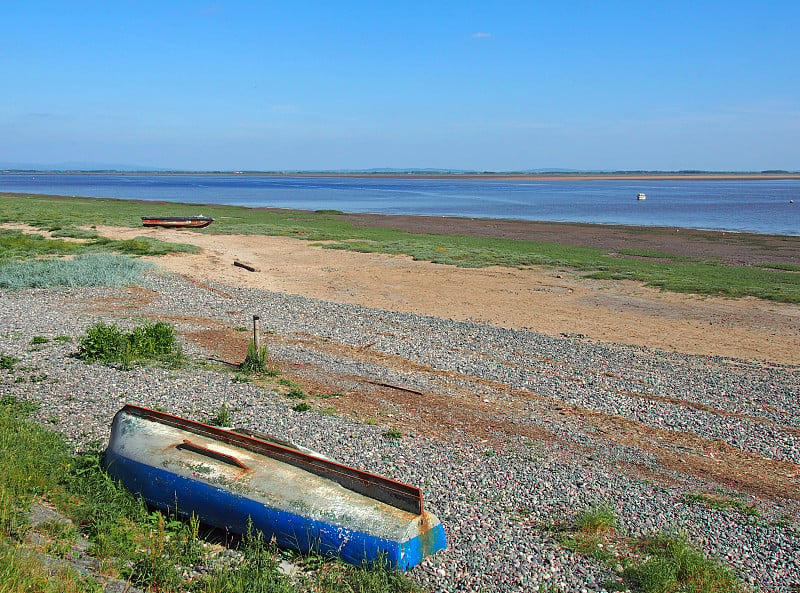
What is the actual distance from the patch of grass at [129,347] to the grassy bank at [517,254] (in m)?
17.1

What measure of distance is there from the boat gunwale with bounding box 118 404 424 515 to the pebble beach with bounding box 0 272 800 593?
62 centimetres

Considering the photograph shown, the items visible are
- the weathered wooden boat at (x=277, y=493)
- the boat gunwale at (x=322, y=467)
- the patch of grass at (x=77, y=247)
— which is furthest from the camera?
the patch of grass at (x=77, y=247)

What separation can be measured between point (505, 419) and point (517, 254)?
2284 centimetres

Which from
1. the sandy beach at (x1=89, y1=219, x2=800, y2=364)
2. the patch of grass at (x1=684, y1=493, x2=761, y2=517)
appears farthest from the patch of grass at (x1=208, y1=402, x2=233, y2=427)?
the sandy beach at (x1=89, y1=219, x2=800, y2=364)

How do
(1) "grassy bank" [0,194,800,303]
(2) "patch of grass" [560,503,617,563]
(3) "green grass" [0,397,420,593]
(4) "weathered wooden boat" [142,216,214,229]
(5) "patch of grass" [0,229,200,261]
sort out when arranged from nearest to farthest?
(3) "green grass" [0,397,420,593] < (2) "patch of grass" [560,503,617,563] < (1) "grassy bank" [0,194,800,303] < (5) "patch of grass" [0,229,200,261] < (4) "weathered wooden boat" [142,216,214,229]

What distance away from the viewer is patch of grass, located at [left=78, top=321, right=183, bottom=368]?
464 inches

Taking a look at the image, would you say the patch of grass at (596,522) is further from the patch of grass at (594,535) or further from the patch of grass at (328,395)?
the patch of grass at (328,395)

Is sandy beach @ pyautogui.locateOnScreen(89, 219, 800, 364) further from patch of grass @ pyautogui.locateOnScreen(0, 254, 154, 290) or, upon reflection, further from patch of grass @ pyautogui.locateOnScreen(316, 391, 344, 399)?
patch of grass @ pyautogui.locateOnScreen(316, 391, 344, 399)

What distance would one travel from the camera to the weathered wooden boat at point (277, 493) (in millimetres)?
5984

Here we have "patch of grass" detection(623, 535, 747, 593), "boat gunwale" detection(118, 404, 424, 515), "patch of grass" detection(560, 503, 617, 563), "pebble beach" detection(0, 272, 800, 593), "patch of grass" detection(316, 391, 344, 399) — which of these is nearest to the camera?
"patch of grass" detection(623, 535, 747, 593)

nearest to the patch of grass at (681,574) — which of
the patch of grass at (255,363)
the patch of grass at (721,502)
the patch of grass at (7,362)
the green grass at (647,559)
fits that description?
the green grass at (647,559)

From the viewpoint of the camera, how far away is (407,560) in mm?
5852

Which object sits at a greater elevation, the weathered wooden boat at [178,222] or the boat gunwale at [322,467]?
the weathered wooden boat at [178,222]

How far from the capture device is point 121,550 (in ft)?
19.4
